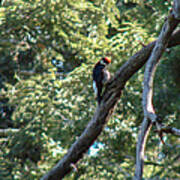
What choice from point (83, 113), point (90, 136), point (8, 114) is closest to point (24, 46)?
point (8, 114)

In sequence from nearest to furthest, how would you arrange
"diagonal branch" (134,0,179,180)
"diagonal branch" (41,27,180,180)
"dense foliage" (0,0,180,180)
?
"diagonal branch" (134,0,179,180), "diagonal branch" (41,27,180,180), "dense foliage" (0,0,180,180)

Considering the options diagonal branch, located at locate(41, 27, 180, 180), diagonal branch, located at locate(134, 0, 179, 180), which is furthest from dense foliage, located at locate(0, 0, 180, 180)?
diagonal branch, located at locate(134, 0, 179, 180)

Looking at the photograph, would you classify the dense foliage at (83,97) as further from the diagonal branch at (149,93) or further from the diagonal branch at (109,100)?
the diagonal branch at (149,93)

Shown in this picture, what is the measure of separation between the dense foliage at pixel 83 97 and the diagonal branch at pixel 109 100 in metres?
2.20

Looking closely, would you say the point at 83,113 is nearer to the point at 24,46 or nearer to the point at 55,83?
the point at 55,83

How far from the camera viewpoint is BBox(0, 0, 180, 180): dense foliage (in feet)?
18.7

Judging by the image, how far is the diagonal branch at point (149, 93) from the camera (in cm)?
247

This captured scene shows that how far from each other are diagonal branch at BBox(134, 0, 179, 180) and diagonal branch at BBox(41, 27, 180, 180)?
8.5 inches

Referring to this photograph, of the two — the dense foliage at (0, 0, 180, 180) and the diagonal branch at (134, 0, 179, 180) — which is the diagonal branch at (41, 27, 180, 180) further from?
the dense foliage at (0, 0, 180, 180)

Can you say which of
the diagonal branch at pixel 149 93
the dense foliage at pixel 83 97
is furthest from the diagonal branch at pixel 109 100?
the dense foliage at pixel 83 97

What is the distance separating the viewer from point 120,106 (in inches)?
227

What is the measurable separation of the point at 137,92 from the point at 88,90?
0.75 m

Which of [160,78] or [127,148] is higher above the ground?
[160,78]

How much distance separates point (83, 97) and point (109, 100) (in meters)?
2.59
